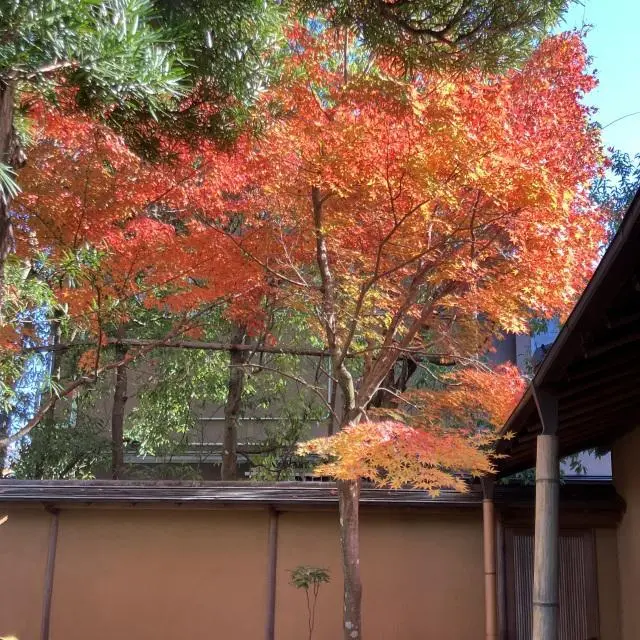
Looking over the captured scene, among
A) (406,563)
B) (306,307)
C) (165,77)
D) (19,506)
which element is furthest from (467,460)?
(19,506)

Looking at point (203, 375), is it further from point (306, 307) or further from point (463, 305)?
point (463, 305)

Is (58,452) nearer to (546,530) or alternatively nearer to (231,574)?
(231,574)

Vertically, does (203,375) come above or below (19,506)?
above

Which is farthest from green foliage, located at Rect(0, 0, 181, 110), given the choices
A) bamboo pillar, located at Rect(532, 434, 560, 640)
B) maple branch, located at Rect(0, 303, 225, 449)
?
maple branch, located at Rect(0, 303, 225, 449)

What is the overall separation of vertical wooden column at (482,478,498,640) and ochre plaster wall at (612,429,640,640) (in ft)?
4.95

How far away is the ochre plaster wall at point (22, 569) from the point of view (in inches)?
363

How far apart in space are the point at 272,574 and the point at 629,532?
4.25m

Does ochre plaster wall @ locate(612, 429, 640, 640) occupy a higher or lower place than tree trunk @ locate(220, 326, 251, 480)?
lower

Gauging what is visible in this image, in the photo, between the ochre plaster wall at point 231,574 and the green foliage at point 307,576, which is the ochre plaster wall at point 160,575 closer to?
the ochre plaster wall at point 231,574

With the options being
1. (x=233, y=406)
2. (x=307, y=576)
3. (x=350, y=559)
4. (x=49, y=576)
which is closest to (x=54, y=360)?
(x=233, y=406)

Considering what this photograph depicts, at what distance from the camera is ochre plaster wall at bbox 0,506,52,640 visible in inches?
363

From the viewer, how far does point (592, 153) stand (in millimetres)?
7539

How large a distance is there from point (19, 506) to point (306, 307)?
449 centimetres

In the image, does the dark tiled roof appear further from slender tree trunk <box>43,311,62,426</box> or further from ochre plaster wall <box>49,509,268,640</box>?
slender tree trunk <box>43,311,62,426</box>
